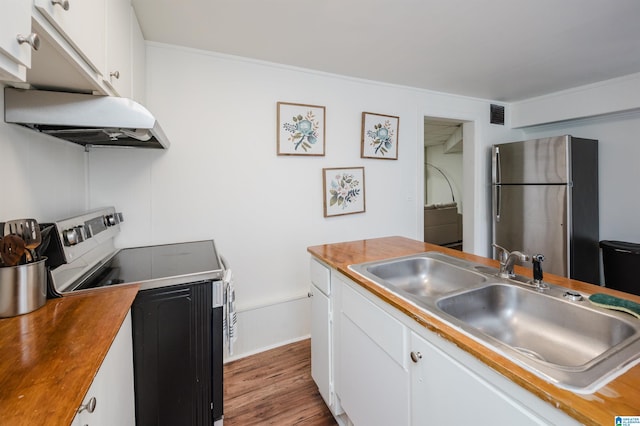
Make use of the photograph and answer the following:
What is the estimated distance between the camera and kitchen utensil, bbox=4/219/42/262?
872 millimetres

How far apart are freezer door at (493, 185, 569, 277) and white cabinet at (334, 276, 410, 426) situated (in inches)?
98.6

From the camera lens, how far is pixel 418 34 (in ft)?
6.10

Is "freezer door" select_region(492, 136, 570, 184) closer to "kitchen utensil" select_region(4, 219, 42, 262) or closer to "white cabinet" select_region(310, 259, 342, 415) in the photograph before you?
"white cabinet" select_region(310, 259, 342, 415)

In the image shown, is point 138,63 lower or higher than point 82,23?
higher

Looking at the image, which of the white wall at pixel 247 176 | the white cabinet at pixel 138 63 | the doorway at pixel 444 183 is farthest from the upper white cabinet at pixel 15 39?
the doorway at pixel 444 183

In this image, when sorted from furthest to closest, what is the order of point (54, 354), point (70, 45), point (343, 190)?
point (343, 190) < point (70, 45) < point (54, 354)

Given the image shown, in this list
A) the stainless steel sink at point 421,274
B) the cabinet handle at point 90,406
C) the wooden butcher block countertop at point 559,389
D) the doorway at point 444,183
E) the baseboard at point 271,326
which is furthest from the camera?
the doorway at point 444,183

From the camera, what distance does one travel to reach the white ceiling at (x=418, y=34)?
61.9 inches

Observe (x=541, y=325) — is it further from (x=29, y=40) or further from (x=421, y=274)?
(x=29, y=40)

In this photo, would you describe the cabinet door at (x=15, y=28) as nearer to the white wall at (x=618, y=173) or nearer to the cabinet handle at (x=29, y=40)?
the cabinet handle at (x=29, y=40)

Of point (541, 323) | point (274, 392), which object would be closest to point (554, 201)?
point (541, 323)

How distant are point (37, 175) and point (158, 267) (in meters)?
0.64

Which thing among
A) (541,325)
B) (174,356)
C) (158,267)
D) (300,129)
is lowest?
(174,356)

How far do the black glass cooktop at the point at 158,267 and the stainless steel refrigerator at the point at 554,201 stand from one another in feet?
10.1
